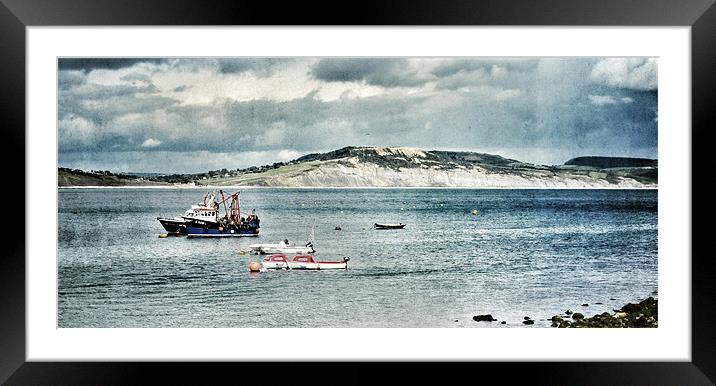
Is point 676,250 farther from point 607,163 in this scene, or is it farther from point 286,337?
point 286,337

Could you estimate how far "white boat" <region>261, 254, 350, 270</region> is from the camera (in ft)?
21.1

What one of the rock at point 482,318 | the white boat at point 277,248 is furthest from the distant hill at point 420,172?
the rock at point 482,318

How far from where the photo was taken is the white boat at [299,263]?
253 inches

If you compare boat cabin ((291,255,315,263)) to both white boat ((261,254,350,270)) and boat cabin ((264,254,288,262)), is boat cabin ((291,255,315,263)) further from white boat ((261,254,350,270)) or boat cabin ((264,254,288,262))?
boat cabin ((264,254,288,262))

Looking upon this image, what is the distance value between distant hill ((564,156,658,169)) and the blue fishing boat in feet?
8.80

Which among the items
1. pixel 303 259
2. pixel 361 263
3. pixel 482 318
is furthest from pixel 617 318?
pixel 303 259

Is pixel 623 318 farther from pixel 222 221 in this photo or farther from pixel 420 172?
pixel 222 221

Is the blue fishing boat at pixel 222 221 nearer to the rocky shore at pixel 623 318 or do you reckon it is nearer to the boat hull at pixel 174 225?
the boat hull at pixel 174 225

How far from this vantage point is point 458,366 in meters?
4.33

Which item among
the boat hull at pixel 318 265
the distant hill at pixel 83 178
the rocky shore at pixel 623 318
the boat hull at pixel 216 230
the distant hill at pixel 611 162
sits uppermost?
the distant hill at pixel 611 162

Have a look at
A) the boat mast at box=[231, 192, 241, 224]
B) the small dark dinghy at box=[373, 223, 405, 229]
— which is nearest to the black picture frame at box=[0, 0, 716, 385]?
the boat mast at box=[231, 192, 241, 224]
